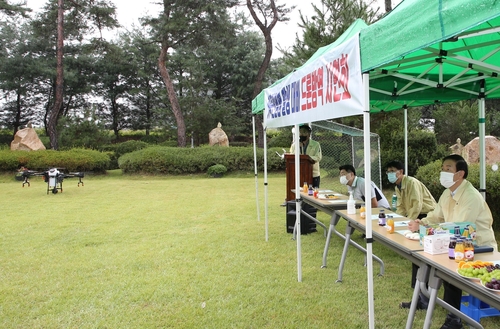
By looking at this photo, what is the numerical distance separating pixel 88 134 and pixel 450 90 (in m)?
20.7

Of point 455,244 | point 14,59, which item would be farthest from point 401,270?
point 14,59

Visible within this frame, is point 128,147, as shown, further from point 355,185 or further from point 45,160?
point 355,185

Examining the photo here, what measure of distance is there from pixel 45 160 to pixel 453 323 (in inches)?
671

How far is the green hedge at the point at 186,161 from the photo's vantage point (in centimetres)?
1719

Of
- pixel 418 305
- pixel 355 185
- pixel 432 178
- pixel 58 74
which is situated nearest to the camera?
pixel 418 305


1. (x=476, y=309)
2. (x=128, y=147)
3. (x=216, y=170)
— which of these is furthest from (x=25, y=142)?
(x=476, y=309)

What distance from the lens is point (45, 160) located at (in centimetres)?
1636

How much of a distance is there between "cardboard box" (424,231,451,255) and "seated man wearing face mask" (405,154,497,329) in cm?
51

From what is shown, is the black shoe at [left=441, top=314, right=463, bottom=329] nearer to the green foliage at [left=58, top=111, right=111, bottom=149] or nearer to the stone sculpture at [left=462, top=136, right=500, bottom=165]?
the stone sculpture at [left=462, top=136, right=500, bottom=165]

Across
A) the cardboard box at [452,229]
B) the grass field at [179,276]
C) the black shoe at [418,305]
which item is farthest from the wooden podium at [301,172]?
the cardboard box at [452,229]

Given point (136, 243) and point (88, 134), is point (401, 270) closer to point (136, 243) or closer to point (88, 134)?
point (136, 243)

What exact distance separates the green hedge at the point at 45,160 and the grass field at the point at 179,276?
8.30 metres

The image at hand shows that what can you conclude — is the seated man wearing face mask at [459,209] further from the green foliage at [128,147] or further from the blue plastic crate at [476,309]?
the green foliage at [128,147]

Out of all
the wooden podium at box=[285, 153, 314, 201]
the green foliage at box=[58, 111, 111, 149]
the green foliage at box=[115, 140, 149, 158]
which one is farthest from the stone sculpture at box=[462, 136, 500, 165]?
the green foliage at box=[58, 111, 111, 149]
